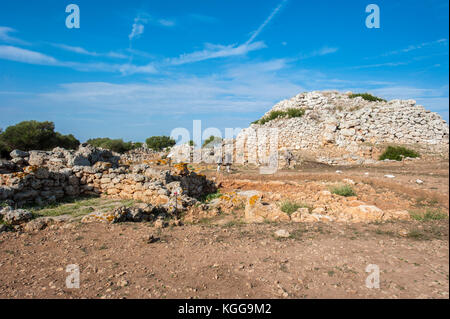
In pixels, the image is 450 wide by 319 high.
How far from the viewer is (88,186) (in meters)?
10.5

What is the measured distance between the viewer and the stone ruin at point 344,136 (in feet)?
72.4

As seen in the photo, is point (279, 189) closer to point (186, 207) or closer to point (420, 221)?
point (186, 207)

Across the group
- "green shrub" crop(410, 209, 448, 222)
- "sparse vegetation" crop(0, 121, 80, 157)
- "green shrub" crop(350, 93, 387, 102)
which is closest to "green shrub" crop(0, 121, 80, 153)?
"sparse vegetation" crop(0, 121, 80, 157)

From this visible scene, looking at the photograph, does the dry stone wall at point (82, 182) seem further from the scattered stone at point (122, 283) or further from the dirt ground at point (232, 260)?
the scattered stone at point (122, 283)

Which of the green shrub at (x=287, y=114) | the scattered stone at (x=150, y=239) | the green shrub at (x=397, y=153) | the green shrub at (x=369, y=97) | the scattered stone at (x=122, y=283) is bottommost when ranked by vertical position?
the scattered stone at (x=122, y=283)

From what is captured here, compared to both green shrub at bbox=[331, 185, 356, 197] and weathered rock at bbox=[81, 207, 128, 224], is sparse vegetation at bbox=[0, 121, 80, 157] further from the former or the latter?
green shrub at bbox=[331, 185, 356, 197]

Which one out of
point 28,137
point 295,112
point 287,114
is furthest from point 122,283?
point 287,114

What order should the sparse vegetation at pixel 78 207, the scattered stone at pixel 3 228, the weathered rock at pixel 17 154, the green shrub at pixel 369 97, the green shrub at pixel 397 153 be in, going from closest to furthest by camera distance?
the scattered stone at pixel 3 228 < the sparse vegetation at pixel 78 207 < the weathered rock at pixel 17 154 < the green shrub at pixel 397 153 < the green shrub at pixel 369 97

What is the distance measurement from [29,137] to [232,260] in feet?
97.5

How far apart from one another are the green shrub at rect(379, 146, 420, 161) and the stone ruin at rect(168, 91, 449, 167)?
786 mm

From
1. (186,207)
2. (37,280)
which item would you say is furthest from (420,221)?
(37,280)

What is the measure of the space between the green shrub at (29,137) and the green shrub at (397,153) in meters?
33.2

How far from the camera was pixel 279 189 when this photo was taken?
13.2 metres

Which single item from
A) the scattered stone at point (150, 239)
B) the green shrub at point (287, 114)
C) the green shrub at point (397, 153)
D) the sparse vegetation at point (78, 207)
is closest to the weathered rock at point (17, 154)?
the sparse vegetation at point (78, 207)
